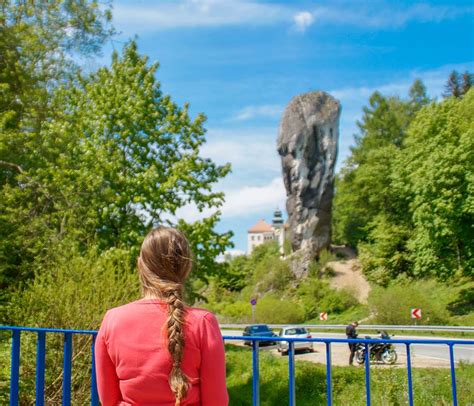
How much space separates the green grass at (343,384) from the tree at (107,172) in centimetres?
419

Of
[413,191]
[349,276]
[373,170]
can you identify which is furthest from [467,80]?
[413,191]

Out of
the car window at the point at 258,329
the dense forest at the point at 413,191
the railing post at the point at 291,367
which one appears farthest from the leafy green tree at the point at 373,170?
the railing post at the point at 291,367

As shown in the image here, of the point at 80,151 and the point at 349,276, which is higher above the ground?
the point at 80,151

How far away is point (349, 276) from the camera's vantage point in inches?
1922

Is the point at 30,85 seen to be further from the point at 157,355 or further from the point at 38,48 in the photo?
A: the point at 157,355

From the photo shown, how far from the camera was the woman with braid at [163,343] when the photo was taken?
194 centimetres

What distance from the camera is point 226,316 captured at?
149 feet

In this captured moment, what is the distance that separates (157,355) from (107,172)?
59.2 ft

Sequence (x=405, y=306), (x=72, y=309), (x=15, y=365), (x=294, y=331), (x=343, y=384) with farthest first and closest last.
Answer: (x=405, y=306) < (x=294, y=331) < (x=343, y=384) < (x=72, y=309) < (x=15, y=365)

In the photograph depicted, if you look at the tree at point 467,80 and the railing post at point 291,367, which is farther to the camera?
the tree at point 467,80

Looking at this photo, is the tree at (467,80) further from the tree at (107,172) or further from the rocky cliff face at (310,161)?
the tree at (107,172)

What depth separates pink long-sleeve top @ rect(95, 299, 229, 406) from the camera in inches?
76.9

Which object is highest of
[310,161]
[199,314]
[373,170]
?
[310,161]

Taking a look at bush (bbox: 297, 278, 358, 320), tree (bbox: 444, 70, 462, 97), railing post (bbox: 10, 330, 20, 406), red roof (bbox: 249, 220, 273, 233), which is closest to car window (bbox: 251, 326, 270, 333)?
bush (bbox: 297, 278, 358, 320)
